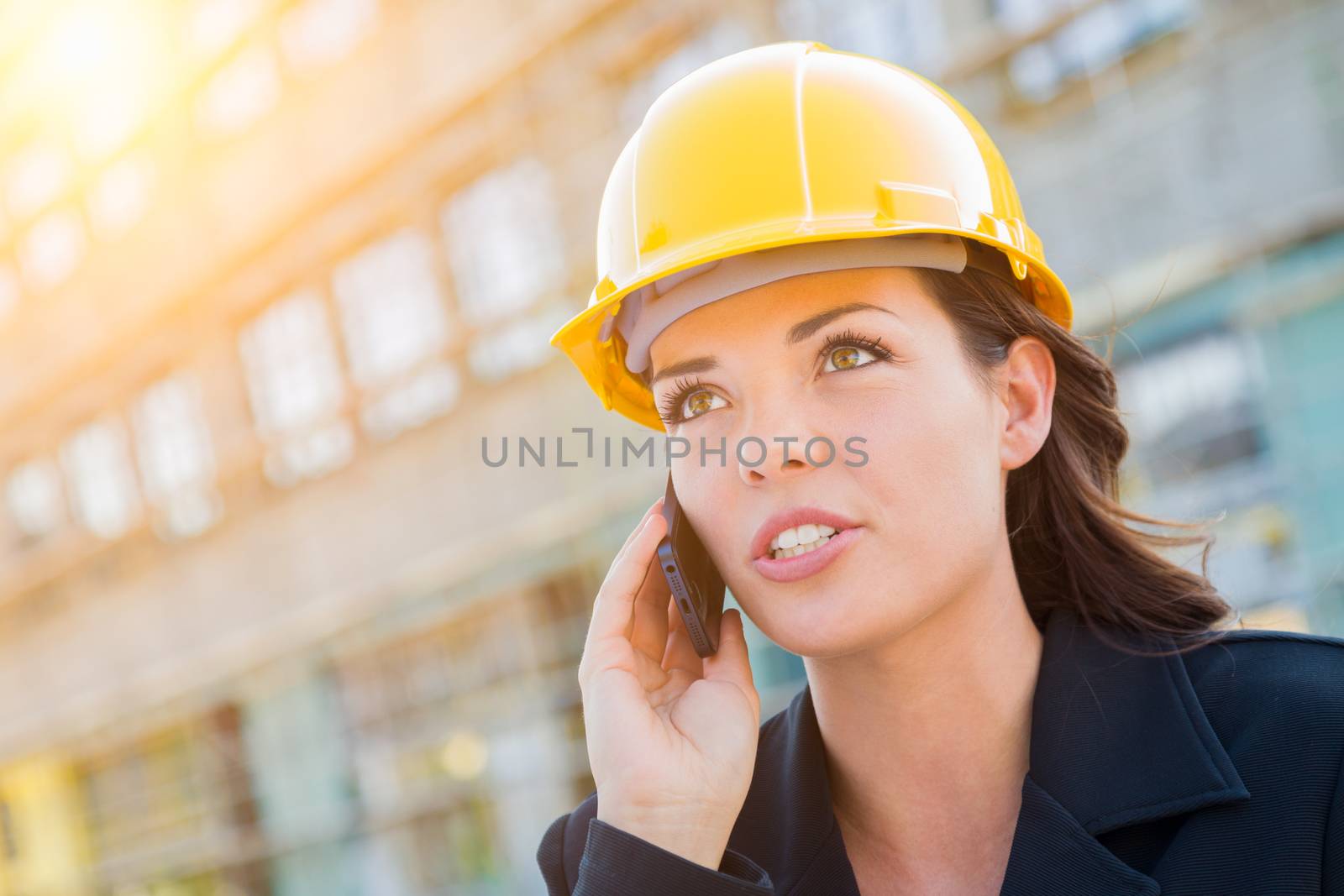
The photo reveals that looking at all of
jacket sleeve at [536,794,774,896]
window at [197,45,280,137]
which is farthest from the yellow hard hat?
window at [197,45,280,137]

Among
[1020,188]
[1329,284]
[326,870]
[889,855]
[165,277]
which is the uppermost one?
[165,277]

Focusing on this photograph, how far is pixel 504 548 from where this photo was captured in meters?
9.27

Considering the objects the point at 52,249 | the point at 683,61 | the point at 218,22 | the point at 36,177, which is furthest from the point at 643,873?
the point at 36,177

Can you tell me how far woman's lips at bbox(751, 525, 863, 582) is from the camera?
6.59 feet

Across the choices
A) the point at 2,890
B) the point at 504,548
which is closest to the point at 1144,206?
the point at 504,548

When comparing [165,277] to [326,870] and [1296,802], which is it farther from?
[1296,802]

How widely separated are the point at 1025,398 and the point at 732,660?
76 cm

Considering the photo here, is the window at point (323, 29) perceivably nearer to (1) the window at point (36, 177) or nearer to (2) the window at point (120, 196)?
(2) the window at point (120, 196)

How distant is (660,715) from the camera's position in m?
2.22

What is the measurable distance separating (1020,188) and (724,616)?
185 inches

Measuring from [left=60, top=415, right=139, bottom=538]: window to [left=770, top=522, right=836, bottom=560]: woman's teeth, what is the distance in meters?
12.6

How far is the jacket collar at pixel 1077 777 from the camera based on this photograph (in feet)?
6.23

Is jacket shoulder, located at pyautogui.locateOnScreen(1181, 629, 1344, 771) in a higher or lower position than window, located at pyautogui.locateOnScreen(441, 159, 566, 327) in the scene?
lower

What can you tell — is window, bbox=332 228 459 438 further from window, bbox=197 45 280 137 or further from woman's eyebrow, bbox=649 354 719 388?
woman's eyebrow, bbox=649 354 719 388
